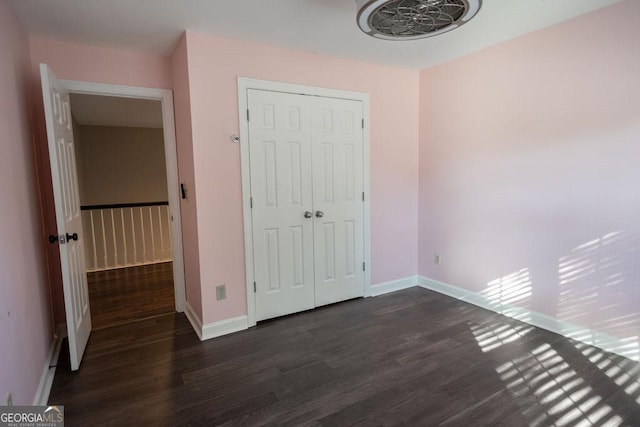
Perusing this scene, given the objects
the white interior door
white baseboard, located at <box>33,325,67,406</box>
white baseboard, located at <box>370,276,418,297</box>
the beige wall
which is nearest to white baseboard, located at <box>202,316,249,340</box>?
the white interior door

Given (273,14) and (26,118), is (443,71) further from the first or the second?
(26,118)

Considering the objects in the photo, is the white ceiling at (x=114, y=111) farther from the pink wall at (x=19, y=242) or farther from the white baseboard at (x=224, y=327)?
the white baseboard at (x=224, y=327)

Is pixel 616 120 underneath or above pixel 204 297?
above

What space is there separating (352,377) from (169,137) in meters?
2.53

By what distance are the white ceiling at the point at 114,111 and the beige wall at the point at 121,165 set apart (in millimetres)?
207

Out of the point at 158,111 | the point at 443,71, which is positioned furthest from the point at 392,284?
the point at 158,111

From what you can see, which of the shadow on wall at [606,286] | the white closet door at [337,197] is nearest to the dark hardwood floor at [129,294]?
the white closet door at [337,197]

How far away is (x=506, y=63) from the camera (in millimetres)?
2879

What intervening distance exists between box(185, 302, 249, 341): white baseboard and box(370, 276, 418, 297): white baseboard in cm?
143

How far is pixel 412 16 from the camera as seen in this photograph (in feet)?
6.23

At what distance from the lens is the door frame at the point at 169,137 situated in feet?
9.03

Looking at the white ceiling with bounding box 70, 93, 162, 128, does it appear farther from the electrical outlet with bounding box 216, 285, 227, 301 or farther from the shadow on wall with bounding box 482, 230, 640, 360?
the shadow on wall with bounding box 482, 230, 640, 360

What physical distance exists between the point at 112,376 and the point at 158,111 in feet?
11.9

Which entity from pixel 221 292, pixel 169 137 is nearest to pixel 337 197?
pixel 221 292
